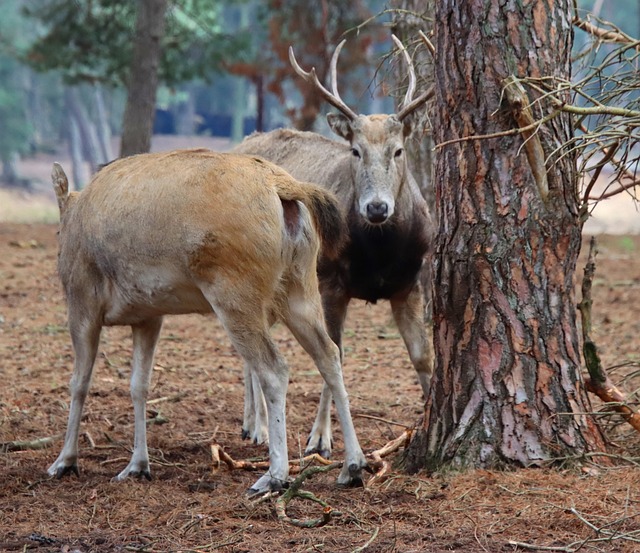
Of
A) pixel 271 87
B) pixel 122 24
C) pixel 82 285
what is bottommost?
pixel 82 285

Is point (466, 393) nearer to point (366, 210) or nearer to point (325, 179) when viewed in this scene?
point (366, 210)

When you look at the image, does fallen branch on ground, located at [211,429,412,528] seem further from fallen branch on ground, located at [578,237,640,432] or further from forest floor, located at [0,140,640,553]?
fallen branch on ground, located at [578,237,640,432]

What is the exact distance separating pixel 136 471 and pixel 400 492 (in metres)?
1.67

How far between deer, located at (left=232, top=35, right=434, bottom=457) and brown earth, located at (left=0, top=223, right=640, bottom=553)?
0.35 meters

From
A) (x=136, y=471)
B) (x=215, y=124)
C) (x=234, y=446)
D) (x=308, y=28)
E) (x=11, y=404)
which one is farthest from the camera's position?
(x=215, y=124)

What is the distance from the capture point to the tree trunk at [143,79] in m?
15.1

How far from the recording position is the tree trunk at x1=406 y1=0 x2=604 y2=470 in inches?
206

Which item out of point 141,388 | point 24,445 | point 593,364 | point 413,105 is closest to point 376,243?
point 413,105

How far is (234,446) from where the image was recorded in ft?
22.4

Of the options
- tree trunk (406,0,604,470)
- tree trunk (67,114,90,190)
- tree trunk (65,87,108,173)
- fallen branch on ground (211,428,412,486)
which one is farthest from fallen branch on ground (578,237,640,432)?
tree trunk (67,114,90,190)

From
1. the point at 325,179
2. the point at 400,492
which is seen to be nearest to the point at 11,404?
the point at 325,179

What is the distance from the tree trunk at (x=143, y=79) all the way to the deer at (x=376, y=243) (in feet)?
27.2

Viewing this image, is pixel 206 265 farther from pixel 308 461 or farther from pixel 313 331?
pixel 308 461

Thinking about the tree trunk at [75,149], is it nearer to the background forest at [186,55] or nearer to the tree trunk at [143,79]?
the background forest at [186,55]
